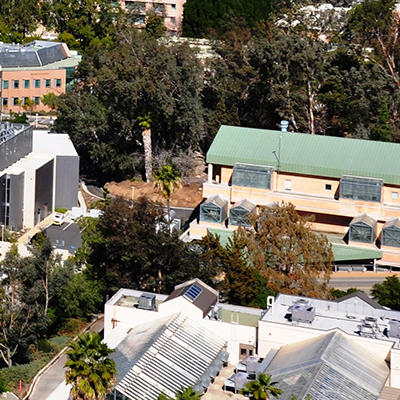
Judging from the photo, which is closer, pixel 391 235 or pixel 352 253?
pixel 391 235

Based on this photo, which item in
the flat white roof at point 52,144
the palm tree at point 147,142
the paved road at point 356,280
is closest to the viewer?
the paved road at point 356,280

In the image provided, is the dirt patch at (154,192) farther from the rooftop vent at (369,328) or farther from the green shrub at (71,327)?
the rooftop vent at (369,328)

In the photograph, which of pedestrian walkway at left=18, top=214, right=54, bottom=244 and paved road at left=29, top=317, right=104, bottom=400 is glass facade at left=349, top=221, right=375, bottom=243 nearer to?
pedestrian walkway at left=18, top=214, right=54, bottom=244

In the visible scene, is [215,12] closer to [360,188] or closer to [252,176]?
[252,176]

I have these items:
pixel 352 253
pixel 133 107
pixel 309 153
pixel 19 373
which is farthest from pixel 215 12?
pixel 19 373

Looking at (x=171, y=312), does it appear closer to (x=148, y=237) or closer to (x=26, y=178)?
(x=148, y=237)

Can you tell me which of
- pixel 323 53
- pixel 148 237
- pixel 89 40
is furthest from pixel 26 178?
pixel 89 40

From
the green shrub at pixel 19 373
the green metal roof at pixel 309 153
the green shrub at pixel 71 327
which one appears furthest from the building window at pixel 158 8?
the green shrub at pixel 19 373
